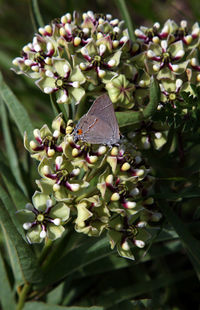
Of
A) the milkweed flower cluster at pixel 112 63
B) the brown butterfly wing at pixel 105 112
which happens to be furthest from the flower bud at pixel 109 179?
the milkweed flower cluster at pixel 112 63

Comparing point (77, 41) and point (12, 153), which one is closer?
point (77, 41)

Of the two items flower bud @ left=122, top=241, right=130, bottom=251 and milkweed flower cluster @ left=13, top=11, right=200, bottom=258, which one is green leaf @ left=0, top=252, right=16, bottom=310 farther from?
flower bud @ left=122, top=241, right=130, bottom=251

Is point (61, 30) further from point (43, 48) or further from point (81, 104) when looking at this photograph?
point (81, 104)

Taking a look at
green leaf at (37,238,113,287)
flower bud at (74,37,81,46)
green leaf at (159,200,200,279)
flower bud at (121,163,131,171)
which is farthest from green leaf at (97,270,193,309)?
flower bud at (74,37,81,46)

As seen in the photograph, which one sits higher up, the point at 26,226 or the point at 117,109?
the point at 117,109

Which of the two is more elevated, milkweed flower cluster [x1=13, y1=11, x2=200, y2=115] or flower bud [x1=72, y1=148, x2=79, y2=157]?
milkweed flower cluster [x1=13, y1=11, x2=200, y2=115]

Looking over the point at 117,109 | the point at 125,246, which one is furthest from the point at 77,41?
the point at 125,246

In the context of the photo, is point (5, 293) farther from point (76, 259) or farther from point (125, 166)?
point (125, 166)
